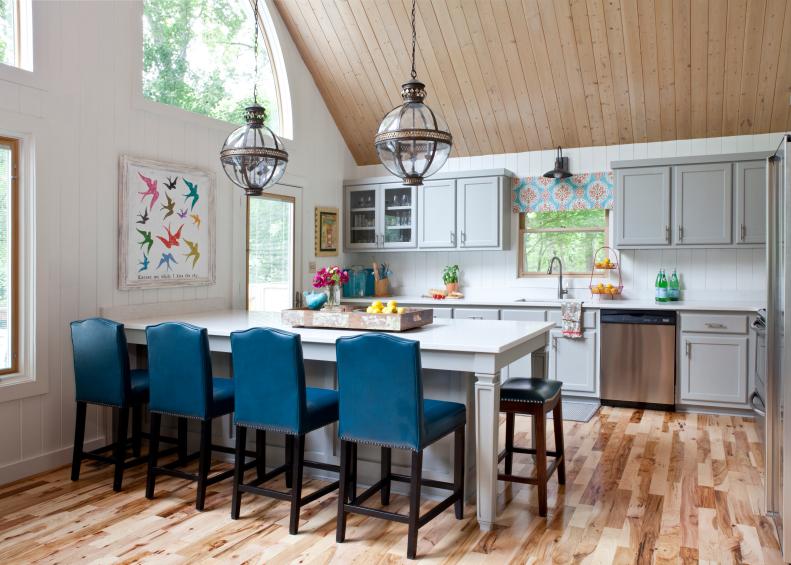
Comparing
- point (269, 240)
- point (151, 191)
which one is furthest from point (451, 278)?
point (151, 191)

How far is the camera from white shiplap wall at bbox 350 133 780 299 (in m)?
5.59

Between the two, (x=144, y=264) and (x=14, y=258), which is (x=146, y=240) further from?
(x=14, y=258)

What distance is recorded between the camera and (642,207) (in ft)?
18.3

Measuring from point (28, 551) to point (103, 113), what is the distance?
2.57 metres

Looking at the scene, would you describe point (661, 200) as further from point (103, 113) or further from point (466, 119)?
point (103, 113)

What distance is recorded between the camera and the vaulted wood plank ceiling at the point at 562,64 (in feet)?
15.8

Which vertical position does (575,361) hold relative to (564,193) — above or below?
below

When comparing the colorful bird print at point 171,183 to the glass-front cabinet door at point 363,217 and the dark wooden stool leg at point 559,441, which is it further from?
the dark wooden stool leg at point 559,441

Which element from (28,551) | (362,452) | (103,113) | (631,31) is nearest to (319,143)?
(103,113)

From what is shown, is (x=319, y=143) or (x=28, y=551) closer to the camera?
(x=28, y=551)

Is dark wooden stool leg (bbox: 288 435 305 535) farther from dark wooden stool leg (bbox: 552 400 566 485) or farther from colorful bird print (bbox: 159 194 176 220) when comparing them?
colorful bird print (bbox: 159 194 176 220)

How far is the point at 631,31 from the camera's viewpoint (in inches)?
193

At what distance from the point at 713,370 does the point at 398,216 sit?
10.4ft

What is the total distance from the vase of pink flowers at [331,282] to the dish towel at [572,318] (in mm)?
2513
